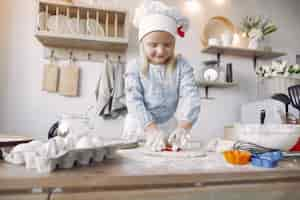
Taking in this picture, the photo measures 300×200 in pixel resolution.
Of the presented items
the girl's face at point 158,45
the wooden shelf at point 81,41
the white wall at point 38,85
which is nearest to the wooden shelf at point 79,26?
the wooden shelf at point 81,41

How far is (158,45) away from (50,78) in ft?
3.92

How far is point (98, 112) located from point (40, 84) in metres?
0.53

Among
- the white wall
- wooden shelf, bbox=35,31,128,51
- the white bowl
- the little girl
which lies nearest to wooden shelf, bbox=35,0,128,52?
wooden shelf, bbox=35,31,128,51

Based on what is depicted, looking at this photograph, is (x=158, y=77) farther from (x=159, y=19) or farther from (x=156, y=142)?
(x=156, y=142)

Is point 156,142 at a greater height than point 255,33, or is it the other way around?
point 255,33

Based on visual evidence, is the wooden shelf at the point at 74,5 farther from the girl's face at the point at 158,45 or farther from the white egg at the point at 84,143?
the white egg at the point at 84,143

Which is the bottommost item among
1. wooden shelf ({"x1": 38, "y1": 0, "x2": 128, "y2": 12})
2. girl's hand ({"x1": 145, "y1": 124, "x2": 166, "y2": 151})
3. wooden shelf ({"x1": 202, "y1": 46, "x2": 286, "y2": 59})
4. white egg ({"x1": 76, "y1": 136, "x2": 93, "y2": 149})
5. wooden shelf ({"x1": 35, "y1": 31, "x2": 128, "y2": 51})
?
girl's hand ({"x1": 145, "y1": 124, "x2": 166, "y2": 151})

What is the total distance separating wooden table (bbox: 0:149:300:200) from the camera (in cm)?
35

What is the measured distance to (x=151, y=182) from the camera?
386 millimetres

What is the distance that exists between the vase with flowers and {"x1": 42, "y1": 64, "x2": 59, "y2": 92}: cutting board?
1779mm

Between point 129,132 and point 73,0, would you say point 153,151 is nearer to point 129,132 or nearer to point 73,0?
point 129,132

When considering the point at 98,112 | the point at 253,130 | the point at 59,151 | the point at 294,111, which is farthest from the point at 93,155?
the point at 294,111

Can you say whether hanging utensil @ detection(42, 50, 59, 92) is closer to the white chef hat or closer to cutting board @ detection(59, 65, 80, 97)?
cutting board @ detection(59, 65, 80, 97)

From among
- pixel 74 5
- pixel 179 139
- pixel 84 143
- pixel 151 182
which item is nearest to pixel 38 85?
pixel 74 5
